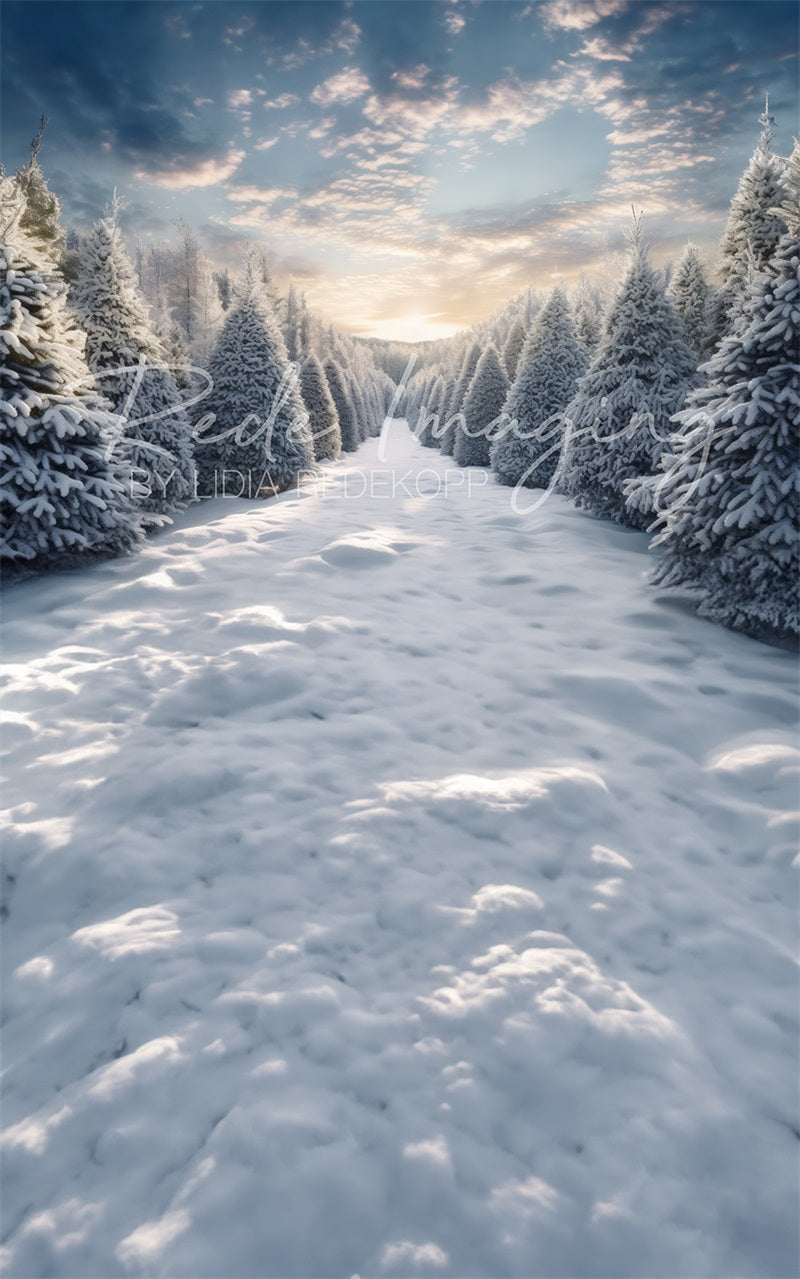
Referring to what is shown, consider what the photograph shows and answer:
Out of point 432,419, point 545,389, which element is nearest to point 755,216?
point 545,389

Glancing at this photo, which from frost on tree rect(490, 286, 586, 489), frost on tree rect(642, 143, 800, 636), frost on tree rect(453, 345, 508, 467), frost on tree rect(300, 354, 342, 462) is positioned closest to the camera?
frost on tree rect(642, 143, 800, 636)

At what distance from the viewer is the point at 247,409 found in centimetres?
1228

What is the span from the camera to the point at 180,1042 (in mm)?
2084

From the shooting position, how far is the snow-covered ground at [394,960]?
1703 millimetres

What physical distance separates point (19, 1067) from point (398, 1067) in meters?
1.24

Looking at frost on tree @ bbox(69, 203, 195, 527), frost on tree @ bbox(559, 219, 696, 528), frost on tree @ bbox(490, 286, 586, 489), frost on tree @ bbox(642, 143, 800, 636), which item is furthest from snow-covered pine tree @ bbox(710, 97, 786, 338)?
frost on tree @ bbox(69, 203, 195, 527)

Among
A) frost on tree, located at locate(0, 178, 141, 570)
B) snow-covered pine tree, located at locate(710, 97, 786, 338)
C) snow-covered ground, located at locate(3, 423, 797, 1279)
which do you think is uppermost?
snow-covered pine tree, located at locate(710, 97, 786, 338)

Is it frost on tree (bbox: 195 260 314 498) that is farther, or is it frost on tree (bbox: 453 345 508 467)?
frost on tree (bbox: 453 345 508 467)

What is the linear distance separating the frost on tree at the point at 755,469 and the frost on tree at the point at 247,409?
8.83 metres

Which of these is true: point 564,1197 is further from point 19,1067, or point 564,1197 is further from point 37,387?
point 37,387

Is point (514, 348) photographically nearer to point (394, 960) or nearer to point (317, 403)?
point (317, 403)

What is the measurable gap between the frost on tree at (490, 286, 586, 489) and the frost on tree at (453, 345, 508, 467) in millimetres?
5133

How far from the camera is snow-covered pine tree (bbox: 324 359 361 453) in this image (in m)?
28.4

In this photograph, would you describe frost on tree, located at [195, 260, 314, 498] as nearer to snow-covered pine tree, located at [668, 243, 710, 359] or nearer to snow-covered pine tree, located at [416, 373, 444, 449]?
snow-covered pine tree, located at [668, 243, 710, 359]
